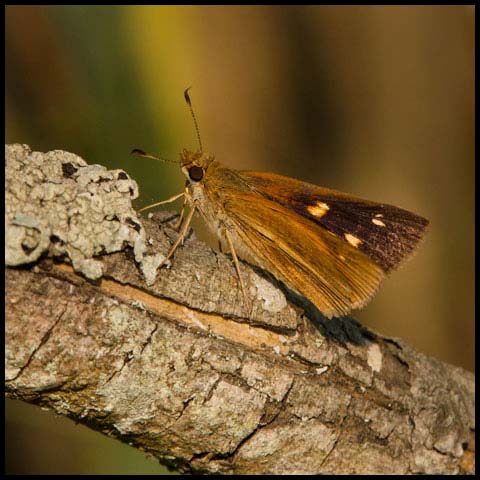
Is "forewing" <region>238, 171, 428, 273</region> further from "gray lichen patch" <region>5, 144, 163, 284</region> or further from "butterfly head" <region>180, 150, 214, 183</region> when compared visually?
"gray lichen patch" <region>5, 144, 163, 284</region>

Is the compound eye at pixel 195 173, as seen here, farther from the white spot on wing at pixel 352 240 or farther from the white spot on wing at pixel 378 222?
the white spot on wing at pixel 378 222

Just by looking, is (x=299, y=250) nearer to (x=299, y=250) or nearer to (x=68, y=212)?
(x=299, y=250)

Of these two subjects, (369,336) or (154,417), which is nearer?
(154,417)

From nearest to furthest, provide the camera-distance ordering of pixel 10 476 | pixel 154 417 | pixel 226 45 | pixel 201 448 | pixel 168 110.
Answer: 1. pixel 154 417
2. pixel 201 448
3. pixel 10 476
4. pixel 168 110
5. pixel 226 45

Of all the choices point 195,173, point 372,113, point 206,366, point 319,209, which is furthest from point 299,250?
point 372,113

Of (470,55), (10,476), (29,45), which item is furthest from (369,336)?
(470,55)

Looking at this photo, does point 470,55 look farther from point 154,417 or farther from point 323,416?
point 154,417

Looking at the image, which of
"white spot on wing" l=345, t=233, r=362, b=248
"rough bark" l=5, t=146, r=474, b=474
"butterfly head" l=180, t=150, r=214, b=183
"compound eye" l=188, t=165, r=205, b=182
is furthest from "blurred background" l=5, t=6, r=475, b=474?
"rough bark" l=5, t=146, r=474, b=474
